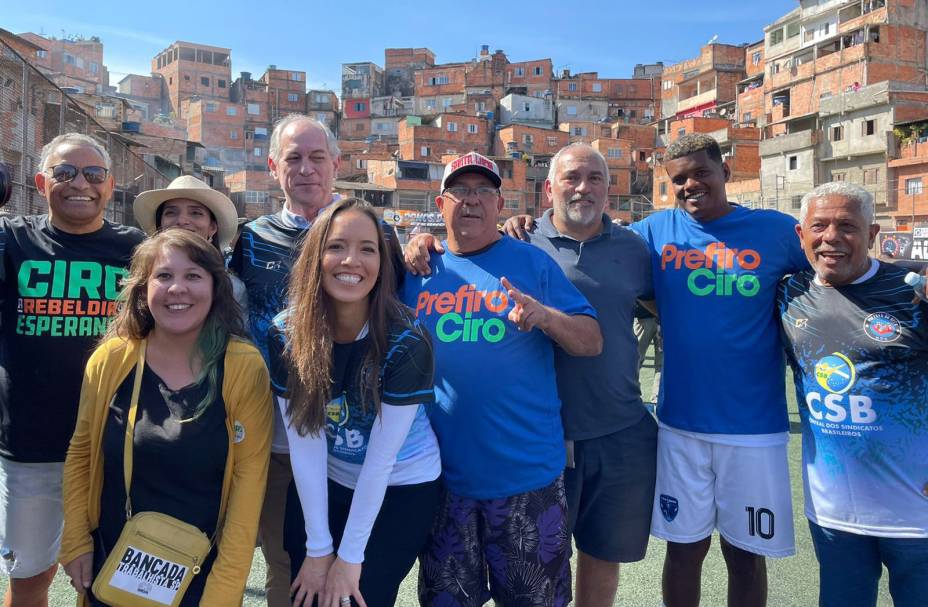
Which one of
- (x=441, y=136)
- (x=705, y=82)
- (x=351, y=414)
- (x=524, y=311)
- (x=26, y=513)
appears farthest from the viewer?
(x=705, y=82)

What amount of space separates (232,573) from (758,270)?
2.58m

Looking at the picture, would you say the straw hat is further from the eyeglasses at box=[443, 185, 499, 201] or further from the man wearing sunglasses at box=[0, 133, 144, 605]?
the eyeglasses at box=[443, 185, 499, 201]

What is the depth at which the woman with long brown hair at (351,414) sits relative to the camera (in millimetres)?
2223

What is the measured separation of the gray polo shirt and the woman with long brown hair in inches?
36.3

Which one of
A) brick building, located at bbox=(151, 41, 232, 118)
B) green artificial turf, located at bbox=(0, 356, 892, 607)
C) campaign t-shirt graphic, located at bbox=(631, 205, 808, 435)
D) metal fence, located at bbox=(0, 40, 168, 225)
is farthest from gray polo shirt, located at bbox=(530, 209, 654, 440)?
brick building, located at bbox=(151, 41, 232, 118)

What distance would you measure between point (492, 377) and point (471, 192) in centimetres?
82

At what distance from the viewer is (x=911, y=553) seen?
97.3 inches

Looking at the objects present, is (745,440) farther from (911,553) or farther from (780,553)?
(911,553)

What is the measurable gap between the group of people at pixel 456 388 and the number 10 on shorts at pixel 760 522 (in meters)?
0.01

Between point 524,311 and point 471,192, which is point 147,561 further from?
point 471,192

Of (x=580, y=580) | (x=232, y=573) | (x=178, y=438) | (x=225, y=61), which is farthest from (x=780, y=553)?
(x=225, y=61)

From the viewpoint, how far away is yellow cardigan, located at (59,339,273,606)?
2322 mm

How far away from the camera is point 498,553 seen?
2.52 m

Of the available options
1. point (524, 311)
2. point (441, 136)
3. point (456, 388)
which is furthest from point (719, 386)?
point (441, 136)
